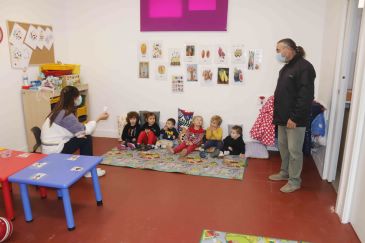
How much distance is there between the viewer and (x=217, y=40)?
4.44 meters

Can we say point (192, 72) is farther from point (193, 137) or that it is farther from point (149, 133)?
point (149, 133)

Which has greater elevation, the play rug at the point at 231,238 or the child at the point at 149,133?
the child at the point at 149,133

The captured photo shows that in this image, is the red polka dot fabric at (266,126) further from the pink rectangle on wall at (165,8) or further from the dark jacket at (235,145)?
the pink rectangle on wall at (165,8)

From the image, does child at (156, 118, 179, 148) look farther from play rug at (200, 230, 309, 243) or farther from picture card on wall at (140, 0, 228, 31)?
play rug at (200, 230, 309, 243)

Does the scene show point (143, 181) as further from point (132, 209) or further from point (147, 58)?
point (147, 58)

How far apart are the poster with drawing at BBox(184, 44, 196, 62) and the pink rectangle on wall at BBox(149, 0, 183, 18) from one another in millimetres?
457

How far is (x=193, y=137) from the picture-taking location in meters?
4.47

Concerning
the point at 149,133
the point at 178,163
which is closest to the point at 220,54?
the point at 149,133

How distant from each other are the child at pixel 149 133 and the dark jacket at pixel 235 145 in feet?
3.46

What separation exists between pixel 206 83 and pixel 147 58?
1.00 metres

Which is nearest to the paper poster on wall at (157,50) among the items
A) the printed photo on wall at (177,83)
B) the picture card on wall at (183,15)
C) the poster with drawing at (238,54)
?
the picture card on wall at (183,15)

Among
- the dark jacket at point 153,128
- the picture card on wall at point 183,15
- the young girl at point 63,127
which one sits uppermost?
the picture card on wall at point 183,15

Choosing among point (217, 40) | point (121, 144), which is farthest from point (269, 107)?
point (121, 144)

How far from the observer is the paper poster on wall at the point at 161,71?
4.73 m
